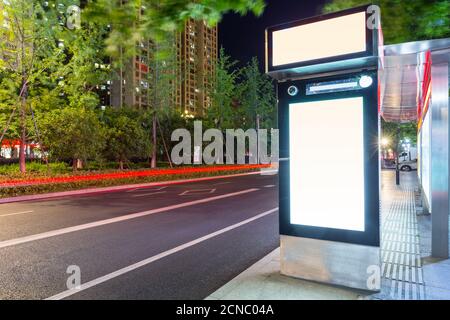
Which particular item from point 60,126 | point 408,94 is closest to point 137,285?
point 408,94

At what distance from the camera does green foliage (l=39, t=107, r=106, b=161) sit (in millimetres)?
21266

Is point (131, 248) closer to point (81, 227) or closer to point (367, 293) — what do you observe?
point (81, 227)

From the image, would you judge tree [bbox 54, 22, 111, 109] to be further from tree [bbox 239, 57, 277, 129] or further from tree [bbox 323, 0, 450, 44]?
tree [bbox 239, 57, 277, 129]

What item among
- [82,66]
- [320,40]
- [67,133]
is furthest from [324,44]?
[82,66]

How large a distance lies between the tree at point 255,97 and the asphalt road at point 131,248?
3868cm

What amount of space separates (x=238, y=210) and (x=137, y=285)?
7003 millimetres

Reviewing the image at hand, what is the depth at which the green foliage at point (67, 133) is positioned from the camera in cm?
2127

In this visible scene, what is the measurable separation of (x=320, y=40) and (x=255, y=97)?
4623 centimetres

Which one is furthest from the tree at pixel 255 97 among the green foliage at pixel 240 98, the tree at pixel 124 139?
the tree at pixel 124 139

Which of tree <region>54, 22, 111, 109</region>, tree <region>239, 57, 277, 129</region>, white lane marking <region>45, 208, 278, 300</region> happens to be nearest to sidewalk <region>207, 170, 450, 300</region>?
white lane marking <region>45, 208, 278, 300</region>

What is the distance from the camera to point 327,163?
14.4 ft

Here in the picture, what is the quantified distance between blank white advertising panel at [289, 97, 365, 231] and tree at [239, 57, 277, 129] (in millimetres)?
44383

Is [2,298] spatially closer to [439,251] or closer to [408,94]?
[439,251]

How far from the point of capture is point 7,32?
1866 centimetres
